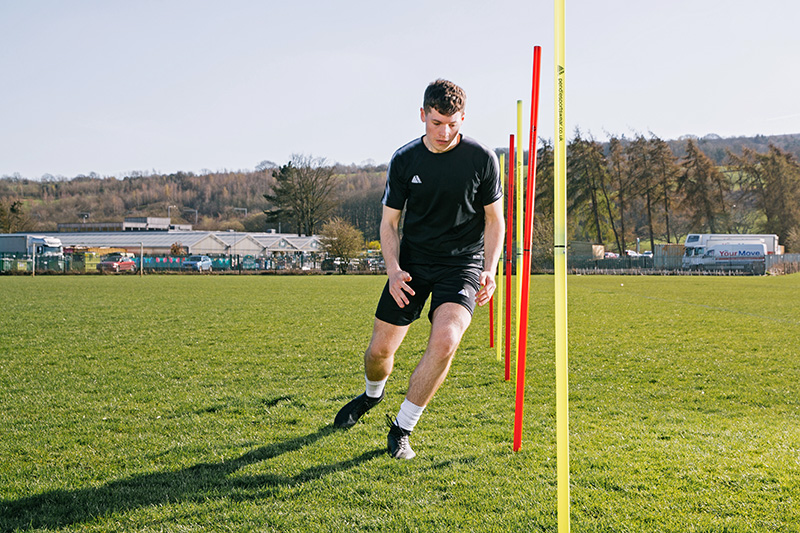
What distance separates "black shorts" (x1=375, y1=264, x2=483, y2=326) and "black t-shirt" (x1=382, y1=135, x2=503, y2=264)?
0.22ft

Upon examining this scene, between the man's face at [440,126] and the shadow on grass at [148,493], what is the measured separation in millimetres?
2001

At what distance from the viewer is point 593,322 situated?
42.6ft

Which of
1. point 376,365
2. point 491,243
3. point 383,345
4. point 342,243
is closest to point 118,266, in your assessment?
point 342,243

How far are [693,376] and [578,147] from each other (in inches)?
2241

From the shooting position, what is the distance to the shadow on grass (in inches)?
121

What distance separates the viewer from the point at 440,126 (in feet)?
13.2

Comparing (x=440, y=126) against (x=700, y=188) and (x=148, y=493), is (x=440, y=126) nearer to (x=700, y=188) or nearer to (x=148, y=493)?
Answer: (x=148, y=493)

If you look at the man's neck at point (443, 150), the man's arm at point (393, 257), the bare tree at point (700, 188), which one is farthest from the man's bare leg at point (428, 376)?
the bare tree at point (700, 188)

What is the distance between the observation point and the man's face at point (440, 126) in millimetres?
3991

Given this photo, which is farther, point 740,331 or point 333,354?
point 740,331

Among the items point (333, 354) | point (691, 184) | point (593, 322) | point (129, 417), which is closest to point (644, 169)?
point (691, 184)

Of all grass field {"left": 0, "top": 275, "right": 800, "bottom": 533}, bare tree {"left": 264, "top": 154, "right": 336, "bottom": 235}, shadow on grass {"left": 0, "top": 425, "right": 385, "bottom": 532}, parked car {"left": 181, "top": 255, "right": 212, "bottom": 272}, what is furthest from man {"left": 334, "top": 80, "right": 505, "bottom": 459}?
bare tree {"left": 264, "top": 154, "right": 336, "bottom": 235}

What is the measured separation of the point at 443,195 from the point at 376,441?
1.70 meters

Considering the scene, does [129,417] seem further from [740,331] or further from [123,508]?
[740,331]
